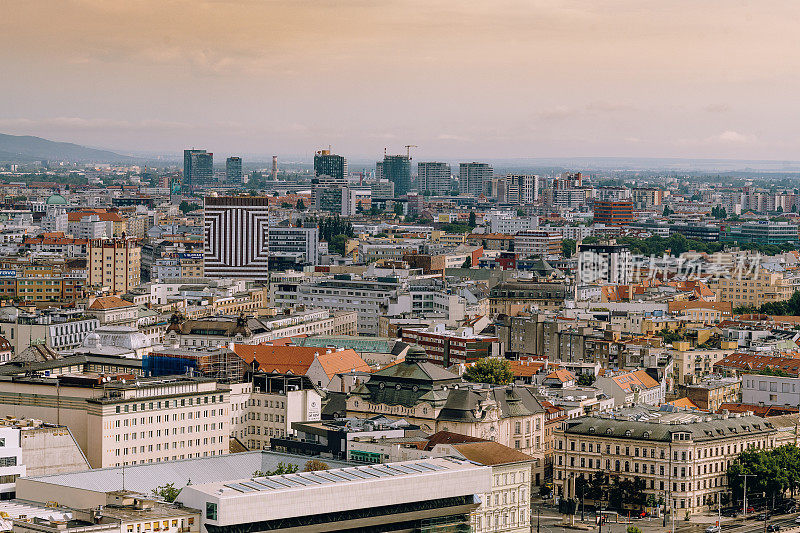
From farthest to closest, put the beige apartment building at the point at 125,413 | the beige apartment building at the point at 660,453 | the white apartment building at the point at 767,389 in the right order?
the white apartment building at the point at 767,389 → the beige apartment building at the point at 660,453 → the beige apartment building at the point at 125,413

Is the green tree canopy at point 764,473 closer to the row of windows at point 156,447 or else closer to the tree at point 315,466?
the tree at point 315,466

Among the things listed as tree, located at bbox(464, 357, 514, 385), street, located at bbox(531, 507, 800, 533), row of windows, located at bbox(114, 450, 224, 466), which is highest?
tree, located at bbox(464, 357, 514, 385)

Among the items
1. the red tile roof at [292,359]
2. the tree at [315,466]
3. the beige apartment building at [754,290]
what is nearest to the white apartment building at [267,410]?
the red tile roof at [292,359]

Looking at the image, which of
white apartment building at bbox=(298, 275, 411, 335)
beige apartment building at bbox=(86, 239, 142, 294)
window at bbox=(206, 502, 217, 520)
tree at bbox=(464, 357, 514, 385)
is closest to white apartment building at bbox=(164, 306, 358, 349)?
white apartment building at bbox=(298, 275, 411, 335)

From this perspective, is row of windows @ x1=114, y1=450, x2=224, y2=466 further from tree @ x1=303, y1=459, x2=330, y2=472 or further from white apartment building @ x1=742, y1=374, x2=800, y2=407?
white apartment building @ x1=742, y1=374, x2=800, y2=407

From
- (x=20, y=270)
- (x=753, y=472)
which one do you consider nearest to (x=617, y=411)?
(x=753, y=472)
